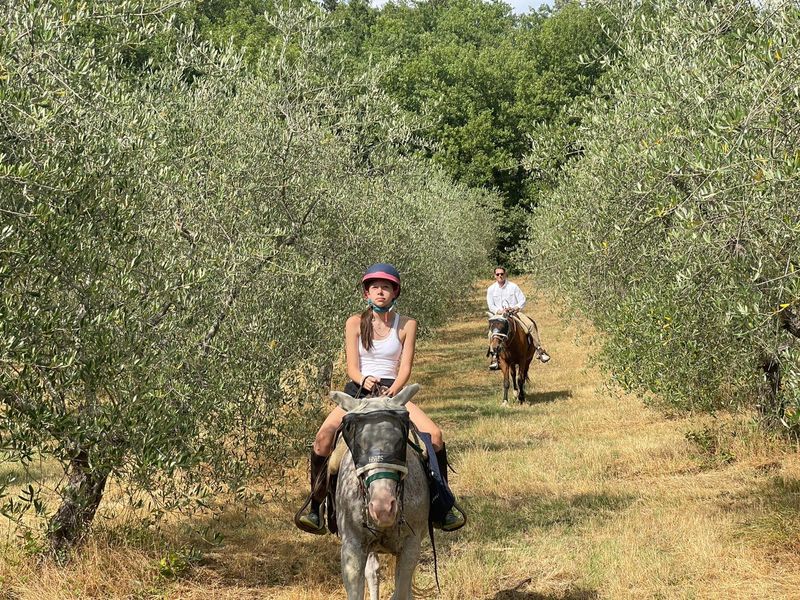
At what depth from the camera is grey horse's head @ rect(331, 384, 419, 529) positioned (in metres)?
5.46

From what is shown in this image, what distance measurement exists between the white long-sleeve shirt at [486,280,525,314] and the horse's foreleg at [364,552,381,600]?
42.0 feet

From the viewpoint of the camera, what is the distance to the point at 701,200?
632 cm

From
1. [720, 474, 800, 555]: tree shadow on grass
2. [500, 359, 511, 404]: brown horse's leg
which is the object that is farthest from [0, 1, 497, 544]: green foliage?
[500, 359, 511, 404]: brown horse's leg

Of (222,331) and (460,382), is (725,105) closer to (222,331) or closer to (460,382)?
(222,331)

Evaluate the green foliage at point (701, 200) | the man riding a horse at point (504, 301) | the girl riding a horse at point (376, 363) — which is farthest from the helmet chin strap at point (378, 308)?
the man riding a horse at point (504, 301)

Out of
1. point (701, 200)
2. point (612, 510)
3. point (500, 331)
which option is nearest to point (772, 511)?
point (612, 510)

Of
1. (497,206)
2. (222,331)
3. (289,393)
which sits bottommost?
(289,393)

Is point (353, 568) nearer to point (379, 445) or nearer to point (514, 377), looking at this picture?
point (379, 445)

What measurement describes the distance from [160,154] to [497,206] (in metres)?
52.1

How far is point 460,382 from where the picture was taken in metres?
22.1

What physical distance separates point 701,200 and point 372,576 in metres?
3.71

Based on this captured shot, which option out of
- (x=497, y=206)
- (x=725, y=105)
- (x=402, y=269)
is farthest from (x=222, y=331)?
(x=497, y=206)

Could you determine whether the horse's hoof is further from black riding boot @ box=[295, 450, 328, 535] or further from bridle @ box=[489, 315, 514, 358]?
bridle @ box=[489, 315, 514, 358]

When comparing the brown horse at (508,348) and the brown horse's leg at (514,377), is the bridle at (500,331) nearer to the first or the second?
the brown horse at (508,348)
